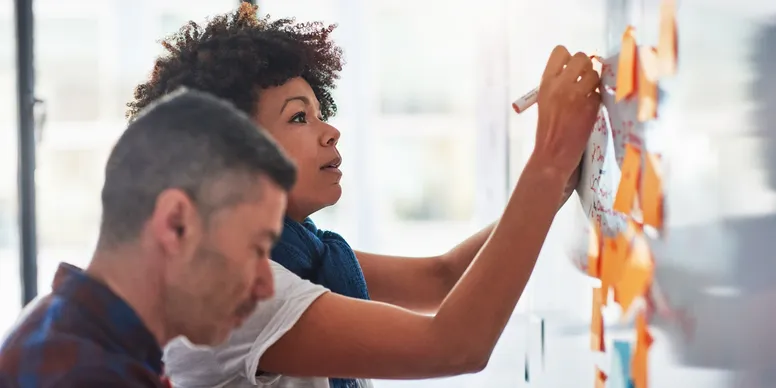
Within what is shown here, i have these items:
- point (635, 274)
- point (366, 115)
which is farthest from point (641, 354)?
point (366, 115)

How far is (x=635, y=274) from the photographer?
2.86 feet

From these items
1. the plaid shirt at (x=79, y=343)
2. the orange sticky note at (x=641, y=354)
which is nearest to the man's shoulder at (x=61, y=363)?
the plaid shirt at (x=79, y=343)

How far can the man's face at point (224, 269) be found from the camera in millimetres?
731

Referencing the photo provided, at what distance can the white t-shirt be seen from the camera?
0.99 m

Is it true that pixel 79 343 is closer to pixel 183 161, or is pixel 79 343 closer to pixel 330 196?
pixel 183 161

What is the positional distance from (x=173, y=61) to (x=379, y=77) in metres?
1.34

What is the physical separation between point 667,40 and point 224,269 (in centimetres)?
44

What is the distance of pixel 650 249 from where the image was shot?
0.82 metres

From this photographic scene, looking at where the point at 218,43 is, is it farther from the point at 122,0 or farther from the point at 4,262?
the point at 4,262

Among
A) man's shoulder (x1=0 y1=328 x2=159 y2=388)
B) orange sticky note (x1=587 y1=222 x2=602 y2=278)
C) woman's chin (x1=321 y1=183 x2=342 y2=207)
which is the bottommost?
man's shoulder (x1=0 y1=328 x2=159 y2=388)

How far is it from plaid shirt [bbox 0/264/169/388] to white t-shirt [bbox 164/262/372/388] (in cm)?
25

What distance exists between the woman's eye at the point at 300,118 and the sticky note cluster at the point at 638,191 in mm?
458

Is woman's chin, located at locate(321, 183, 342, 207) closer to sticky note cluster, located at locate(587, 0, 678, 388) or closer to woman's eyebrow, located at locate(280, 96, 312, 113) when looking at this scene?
woman's eyebrow, located at locate(280, 96, 312, 113)

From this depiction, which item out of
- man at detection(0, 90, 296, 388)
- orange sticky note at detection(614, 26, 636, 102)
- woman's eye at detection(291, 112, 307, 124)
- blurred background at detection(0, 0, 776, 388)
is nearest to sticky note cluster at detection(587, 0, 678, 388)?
orange sticky note at detection(614, 26, 636, 102)
